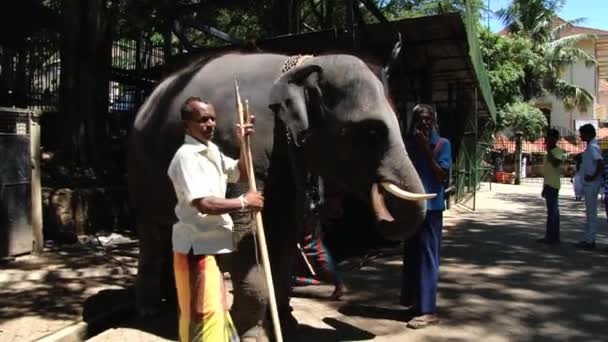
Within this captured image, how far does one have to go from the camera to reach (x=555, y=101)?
4428 centimetres

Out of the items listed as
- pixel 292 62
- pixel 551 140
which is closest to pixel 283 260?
pixel 292 62

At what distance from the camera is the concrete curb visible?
4.66 m

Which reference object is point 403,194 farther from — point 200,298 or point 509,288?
point 509,288

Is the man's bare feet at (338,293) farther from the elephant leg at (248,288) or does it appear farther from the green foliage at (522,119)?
the green foliage at (522,119)

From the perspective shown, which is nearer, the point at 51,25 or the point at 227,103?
the point at 227,103

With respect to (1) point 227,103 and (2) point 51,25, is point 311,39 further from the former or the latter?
(2) point 51,25

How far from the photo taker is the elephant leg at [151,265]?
518cm

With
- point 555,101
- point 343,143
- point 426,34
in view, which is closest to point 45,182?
point 426,34

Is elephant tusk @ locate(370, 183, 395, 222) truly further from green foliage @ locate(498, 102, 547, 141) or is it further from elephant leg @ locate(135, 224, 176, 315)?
green foliage @ locate(498, 102, 547, 141)

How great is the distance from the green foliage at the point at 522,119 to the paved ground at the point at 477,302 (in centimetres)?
2069

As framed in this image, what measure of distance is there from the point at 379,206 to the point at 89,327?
2.64 metres

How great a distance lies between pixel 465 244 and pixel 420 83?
2858 mm

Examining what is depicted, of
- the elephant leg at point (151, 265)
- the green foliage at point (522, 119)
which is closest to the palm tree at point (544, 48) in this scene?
the green foliage at point (522, 119)

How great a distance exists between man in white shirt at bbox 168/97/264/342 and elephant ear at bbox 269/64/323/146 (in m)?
0.77
